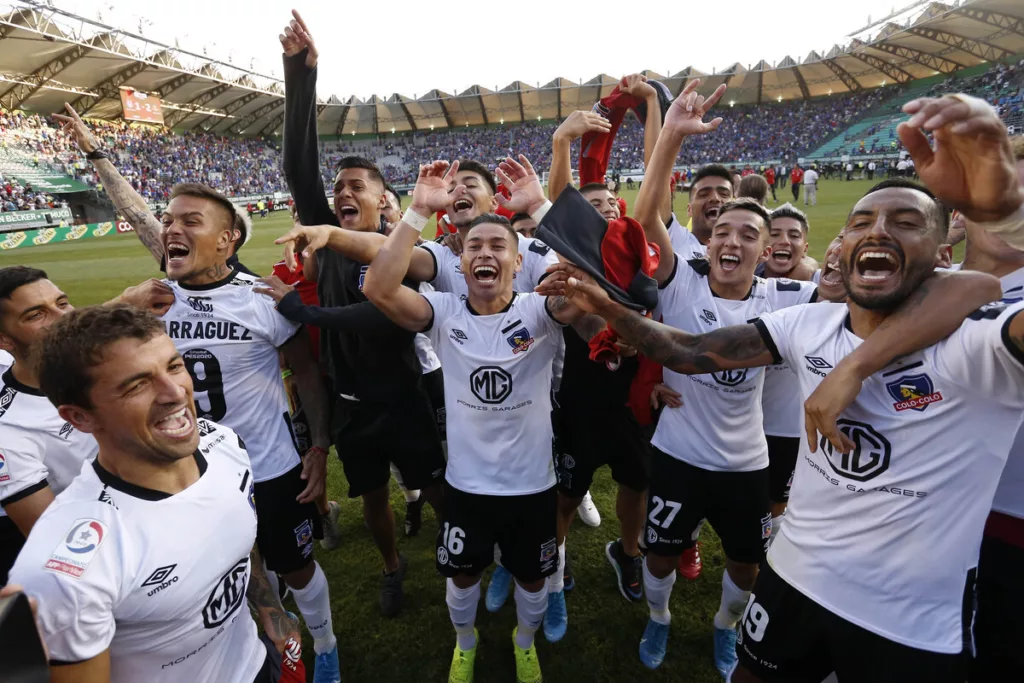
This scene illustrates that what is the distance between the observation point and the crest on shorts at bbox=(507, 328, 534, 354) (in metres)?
2.92

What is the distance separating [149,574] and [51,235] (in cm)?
3129

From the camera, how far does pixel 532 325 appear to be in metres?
2.95

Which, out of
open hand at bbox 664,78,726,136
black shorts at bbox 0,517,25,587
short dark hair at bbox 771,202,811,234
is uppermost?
open hand at bbox 664,78,726,136

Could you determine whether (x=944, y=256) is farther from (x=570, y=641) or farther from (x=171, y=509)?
(x=171, y=509)

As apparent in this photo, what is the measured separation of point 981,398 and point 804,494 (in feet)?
2.41

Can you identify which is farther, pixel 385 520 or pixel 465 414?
pixel 385 520

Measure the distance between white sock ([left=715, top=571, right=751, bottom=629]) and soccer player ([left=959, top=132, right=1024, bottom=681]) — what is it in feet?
3.50

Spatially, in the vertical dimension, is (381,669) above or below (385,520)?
below

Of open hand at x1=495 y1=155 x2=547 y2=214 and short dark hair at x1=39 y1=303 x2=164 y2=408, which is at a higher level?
open hand at x1=495 y1=155 x2=547 y2=214

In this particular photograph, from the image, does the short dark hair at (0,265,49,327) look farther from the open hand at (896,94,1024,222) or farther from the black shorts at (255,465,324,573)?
the open hand at (896,94,1024,222)

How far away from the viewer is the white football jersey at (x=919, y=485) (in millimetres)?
1738

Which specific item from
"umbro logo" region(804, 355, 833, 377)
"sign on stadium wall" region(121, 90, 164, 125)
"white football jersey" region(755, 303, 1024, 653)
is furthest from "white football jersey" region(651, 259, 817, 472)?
"sign on stadium wall" region(121, 90, 164, 125)

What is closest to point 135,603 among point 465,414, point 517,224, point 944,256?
point 465,414

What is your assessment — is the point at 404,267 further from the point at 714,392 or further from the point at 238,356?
the point at 714,392
